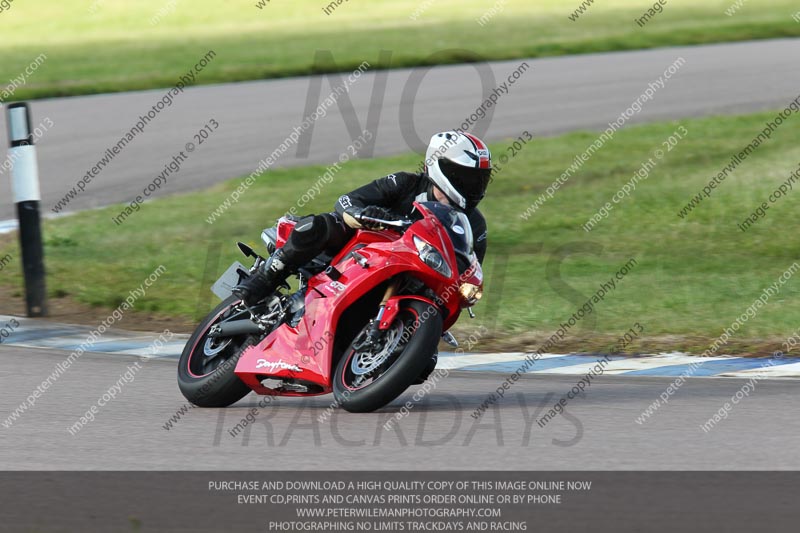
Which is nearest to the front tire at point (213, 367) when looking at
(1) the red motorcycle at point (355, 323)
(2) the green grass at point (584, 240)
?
(1) the red motorcycle at point (355, 323)

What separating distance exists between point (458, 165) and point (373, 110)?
549 inches

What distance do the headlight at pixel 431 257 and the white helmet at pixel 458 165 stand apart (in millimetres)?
441

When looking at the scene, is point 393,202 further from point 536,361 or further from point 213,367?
point 536,361

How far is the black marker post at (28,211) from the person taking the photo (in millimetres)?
10188

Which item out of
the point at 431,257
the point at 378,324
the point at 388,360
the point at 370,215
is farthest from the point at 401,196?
the point at 388,360

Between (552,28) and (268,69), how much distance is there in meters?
9.68

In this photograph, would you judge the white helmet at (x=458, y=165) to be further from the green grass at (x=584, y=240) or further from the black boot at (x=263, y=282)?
the green grass at (x=584, y=240)

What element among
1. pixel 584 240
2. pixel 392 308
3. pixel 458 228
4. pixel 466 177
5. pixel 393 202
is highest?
pixel 466 177

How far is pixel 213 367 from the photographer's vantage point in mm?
7629

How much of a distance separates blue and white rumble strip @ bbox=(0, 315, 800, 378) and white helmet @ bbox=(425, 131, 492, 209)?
1856mm

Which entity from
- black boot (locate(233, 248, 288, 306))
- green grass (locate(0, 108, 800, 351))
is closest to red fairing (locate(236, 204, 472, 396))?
black boot (locate(233, 248, 288, 306))

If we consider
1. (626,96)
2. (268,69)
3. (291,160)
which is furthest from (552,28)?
(291,160)
